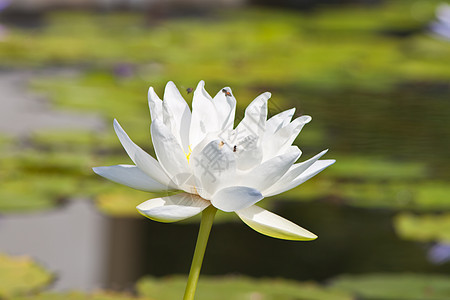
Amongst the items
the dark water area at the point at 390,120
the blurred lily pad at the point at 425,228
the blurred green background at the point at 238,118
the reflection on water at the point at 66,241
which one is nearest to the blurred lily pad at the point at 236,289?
the blurred green background at the point at 238,118

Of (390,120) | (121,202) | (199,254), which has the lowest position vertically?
(199,254)

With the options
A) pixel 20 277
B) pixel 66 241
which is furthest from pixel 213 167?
pixel 66 241

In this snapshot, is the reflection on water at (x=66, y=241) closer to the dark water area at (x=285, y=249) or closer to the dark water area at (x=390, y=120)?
the dark water area at (x=285, y=249)

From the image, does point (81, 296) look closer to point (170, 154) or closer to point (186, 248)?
point (186, 248)

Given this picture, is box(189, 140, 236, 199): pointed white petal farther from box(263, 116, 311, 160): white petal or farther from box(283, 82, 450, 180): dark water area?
box(283, 82, 450, 180): dark water area

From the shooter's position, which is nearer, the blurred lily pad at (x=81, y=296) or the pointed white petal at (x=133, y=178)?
the pointed white petal at (x=133, y=178)

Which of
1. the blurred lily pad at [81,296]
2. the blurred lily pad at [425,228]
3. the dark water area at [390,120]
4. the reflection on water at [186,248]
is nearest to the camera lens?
the blurred lily pad at [81,296]
